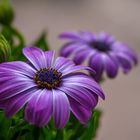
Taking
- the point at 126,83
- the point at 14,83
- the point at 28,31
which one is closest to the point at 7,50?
the point at 14,83

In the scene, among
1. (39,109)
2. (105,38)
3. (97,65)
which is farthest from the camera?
(105,38)

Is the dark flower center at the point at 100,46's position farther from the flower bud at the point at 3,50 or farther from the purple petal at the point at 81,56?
the flower bud at the point at 3,50

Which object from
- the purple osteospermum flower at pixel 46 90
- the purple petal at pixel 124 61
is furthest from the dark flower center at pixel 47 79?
the purple petal at pixel 124 61

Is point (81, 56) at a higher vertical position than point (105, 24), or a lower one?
higher

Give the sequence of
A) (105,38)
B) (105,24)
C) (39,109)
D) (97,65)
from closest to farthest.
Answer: (39,109)
(97,65)
(105,38)
(105,24)

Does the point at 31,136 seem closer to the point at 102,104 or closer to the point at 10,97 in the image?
the point at 10,97

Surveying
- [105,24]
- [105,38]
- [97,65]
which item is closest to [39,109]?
[97,65]

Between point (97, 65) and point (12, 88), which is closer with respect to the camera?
point (12, 88)

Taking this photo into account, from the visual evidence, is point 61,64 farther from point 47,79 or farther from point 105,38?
point 105,38
